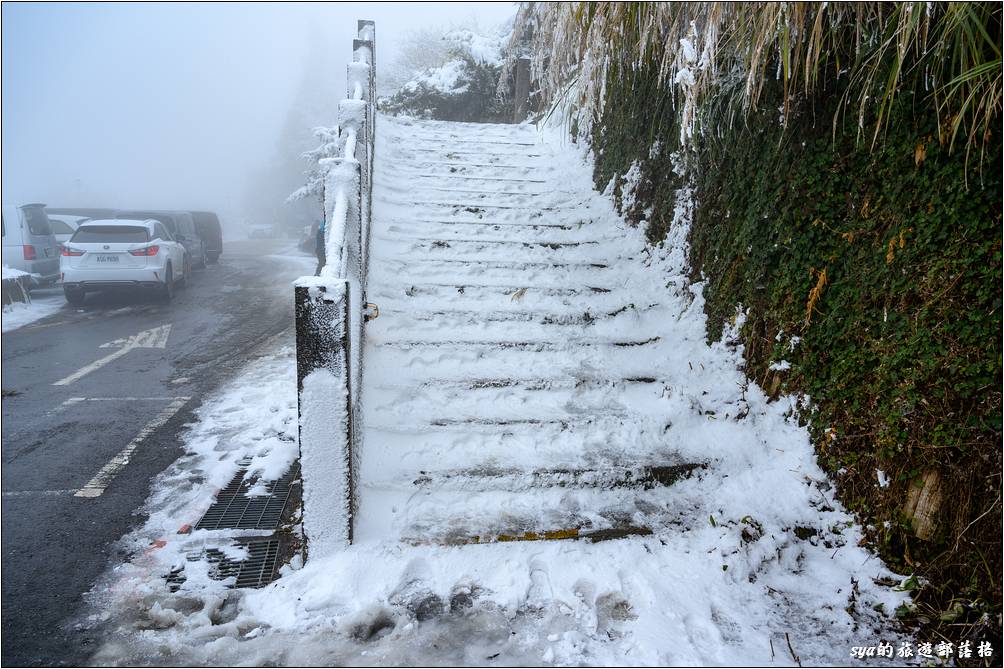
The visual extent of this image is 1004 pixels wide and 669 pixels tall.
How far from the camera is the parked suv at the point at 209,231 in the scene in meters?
17.8

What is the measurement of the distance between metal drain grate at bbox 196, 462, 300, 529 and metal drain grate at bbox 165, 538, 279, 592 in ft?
0.76

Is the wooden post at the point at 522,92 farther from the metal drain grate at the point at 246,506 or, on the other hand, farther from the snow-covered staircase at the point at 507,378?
the metal drain grate at the point at 246,506

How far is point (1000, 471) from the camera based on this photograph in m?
2.54

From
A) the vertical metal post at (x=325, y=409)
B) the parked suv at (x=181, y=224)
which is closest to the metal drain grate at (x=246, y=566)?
the vertical metal post at (x=325, y=409)

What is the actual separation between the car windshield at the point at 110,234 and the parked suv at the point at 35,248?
3061mm

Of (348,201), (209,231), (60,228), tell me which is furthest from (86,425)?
(209,231)

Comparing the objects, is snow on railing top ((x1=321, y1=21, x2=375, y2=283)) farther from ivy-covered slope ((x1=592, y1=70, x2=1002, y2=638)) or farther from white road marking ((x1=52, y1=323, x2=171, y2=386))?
white road marking ((x1=52, y1=323, x2=171, y2=386))

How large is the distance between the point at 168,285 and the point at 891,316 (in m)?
12.4

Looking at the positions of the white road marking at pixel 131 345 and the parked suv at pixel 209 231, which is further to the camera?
the parked suv at pixel 209 231

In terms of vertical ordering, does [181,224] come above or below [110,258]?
above

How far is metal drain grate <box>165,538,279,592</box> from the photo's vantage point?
324 centimetres

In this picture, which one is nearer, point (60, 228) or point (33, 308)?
point (33, 308)

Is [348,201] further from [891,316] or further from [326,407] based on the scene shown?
[891,316]

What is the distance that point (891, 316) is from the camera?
120 inches
